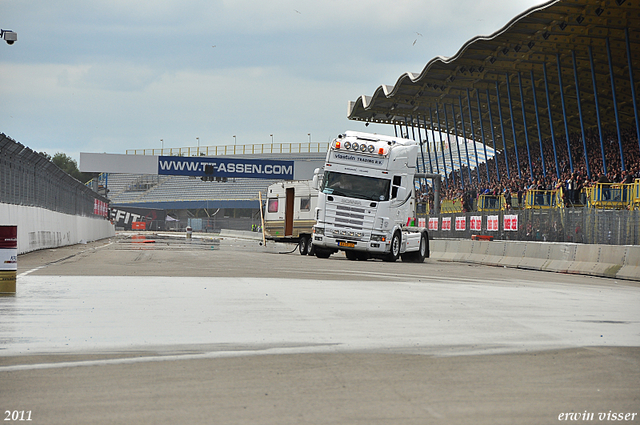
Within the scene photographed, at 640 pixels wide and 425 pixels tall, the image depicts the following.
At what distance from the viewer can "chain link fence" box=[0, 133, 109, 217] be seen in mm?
23953

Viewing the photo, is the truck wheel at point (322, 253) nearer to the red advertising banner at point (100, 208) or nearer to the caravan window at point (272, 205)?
the caravan window at point (272, 205)

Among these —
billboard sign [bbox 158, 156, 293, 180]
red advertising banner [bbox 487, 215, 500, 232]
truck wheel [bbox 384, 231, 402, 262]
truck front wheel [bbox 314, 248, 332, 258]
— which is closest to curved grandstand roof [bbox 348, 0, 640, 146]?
billboard sign [bbox 158, 156, 293, 180]

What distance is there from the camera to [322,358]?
22.2ft

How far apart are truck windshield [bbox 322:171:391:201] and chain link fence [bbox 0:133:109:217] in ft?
33.5

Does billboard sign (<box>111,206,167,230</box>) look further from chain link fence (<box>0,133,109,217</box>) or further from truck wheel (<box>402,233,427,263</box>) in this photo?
truck wheel (<box>402,233,427,263</box>)

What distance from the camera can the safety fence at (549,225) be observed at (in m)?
21.7

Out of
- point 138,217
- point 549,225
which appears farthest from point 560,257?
point 138,217

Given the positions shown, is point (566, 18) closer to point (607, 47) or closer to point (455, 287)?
point (607, 47)

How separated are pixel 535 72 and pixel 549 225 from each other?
22.3 metres

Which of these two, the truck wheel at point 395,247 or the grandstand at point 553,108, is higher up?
the grandstand at point 553,108

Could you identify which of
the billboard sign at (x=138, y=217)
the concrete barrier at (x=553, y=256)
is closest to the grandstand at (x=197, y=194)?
the billboard sign at (x=138, y=217)

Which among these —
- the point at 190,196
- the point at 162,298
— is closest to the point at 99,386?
the point at 162,298

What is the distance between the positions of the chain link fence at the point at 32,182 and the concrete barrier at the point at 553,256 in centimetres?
1637

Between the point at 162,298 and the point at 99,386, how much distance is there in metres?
5.44
